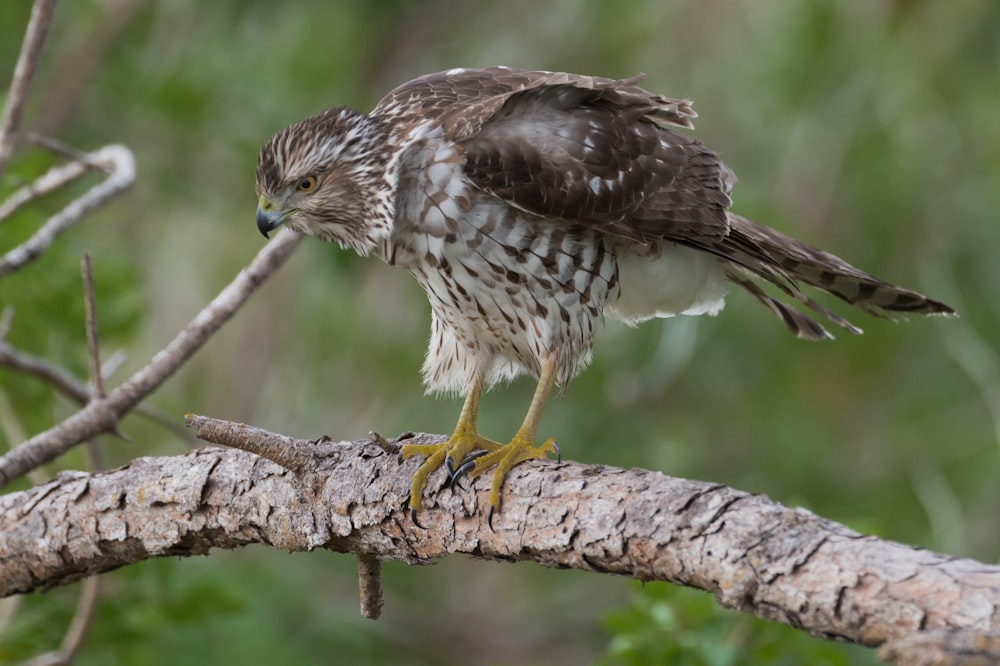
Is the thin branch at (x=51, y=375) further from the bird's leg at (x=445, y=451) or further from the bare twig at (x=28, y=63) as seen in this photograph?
the bird's leg at (x=445, y=451)

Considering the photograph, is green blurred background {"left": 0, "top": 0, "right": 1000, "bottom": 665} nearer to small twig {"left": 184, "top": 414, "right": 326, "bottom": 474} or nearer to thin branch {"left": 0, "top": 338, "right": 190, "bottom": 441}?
thin branch {"left": 0, "top": 338, "right": 190, "bottom": 441}

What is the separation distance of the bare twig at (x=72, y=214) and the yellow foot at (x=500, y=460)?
1392mm

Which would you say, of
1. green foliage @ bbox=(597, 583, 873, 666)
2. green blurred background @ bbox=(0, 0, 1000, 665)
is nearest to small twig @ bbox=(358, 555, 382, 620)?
green foliage @ bbox=(597, 583, 873, 666)

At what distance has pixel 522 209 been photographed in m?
3.23

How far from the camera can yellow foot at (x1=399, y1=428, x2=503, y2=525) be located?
278 cm

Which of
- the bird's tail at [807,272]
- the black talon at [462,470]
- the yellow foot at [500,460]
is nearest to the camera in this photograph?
the yellow foot at [500,460]

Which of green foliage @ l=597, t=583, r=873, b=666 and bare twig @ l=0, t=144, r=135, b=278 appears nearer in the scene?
bare twig @ l=0, t=144, r=135, b=278

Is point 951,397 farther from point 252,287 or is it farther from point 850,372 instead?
point 252,287

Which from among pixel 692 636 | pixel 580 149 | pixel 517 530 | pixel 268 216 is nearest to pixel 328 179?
pixel 268 216

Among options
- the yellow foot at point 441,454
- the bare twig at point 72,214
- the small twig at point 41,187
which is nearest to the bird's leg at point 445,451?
the yellow foot at point 441,454

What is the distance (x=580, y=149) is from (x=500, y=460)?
3.25 ft

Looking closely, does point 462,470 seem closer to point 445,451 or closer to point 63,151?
point 445,451

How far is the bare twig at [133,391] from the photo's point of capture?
3.13 meters

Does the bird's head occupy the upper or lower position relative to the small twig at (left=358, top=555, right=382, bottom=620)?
upper
